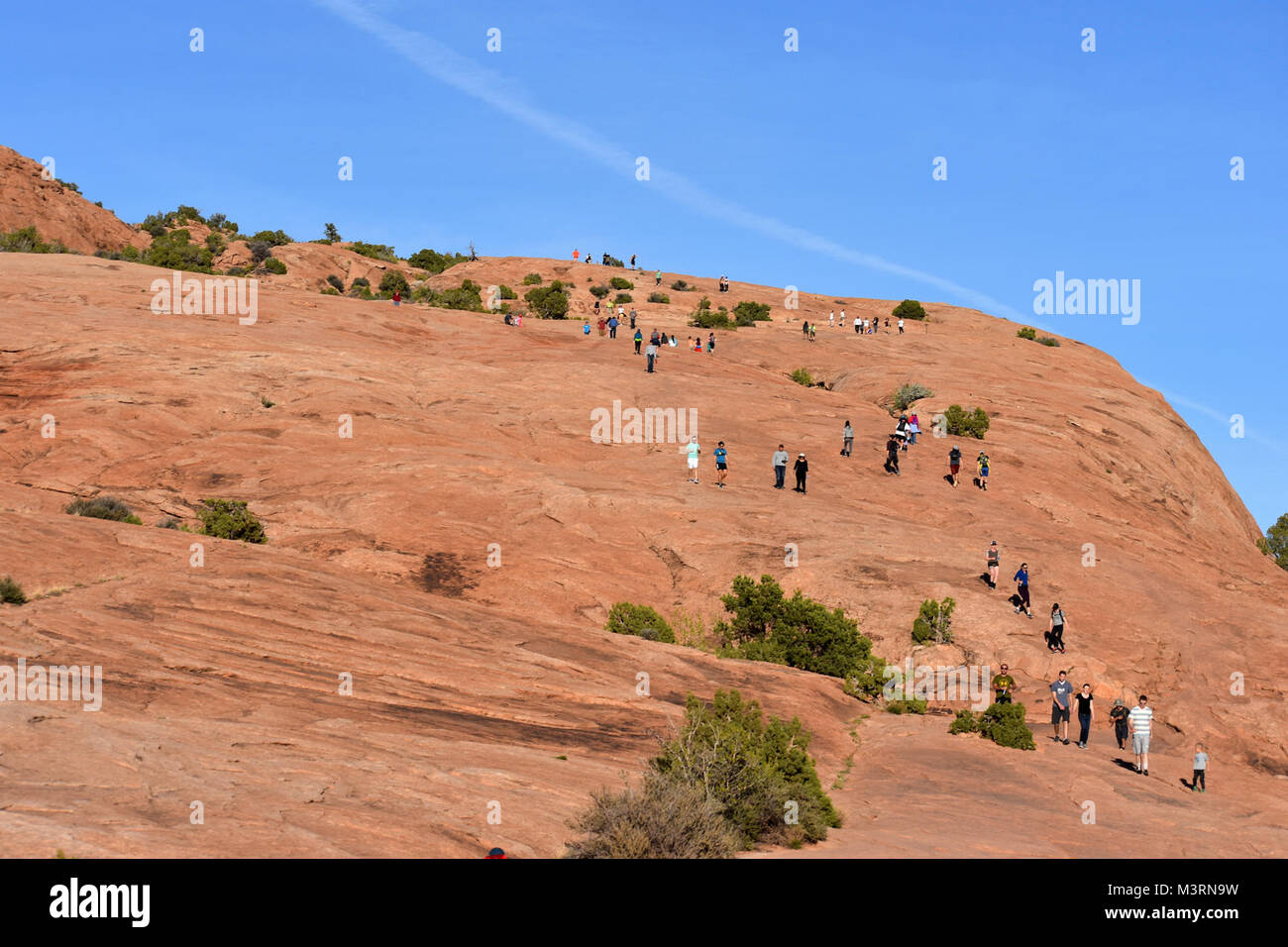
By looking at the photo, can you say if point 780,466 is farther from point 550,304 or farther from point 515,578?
point 550,304

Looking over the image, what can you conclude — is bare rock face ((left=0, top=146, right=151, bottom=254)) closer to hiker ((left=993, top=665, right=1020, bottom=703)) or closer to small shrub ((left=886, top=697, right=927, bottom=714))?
small shrub ((left=886, top=697, right=927, bottom=714))

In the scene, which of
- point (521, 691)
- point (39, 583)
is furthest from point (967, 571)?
point (39, 583)

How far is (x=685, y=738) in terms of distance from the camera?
672 inches

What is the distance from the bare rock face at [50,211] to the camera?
2803 inches

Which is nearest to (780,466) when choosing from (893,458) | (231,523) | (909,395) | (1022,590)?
(893,458)

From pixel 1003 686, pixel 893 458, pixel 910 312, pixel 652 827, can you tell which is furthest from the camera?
pixel 910 312

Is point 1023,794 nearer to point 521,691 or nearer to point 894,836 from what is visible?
point 894,836

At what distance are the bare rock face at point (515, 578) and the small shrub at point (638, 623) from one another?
1.86 ft

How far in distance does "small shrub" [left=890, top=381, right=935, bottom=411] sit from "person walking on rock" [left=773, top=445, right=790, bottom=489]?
1342cm

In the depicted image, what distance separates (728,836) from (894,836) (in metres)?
3.52

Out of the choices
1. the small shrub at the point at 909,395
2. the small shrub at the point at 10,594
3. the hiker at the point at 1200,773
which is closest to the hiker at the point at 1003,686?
the hiker at the point at 1200,773

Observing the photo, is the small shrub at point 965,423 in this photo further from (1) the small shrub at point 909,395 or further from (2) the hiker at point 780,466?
(2) the hiker at point 780,466

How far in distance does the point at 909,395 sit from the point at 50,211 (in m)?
61.6

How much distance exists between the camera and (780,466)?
35.9m
